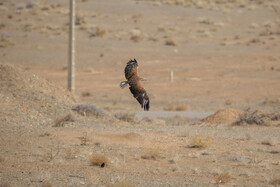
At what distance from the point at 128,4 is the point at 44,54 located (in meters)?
24.4

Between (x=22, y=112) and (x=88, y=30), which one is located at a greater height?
(x=22, y=112)

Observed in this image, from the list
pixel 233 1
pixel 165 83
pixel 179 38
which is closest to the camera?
pixel 165 83

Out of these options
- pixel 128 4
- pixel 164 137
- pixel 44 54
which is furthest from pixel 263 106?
pixel 128 4

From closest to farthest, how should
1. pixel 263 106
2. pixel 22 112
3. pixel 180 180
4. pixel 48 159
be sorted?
pixel 180 180 < pixel 48 159 < pixel 22 112 < pixel 263 106

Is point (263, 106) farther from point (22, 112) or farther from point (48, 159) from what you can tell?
point (48, 159)

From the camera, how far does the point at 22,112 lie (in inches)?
810

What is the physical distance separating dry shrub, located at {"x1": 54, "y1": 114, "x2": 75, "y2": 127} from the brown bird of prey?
Answer: 32.5 ft

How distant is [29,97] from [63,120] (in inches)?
87.9

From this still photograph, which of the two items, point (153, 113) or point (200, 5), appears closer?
point (153, 113)

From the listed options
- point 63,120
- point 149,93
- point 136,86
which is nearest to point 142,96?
point 136,86

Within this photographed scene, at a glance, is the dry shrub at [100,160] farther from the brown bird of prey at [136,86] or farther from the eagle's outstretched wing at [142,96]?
the eagle's outstretched wing at [142,96]

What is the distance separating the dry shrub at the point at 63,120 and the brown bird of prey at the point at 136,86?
9.91 meters

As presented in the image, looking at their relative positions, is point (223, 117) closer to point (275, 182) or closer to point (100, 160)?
point (100, 160)

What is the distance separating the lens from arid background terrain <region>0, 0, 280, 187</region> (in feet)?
50.9
